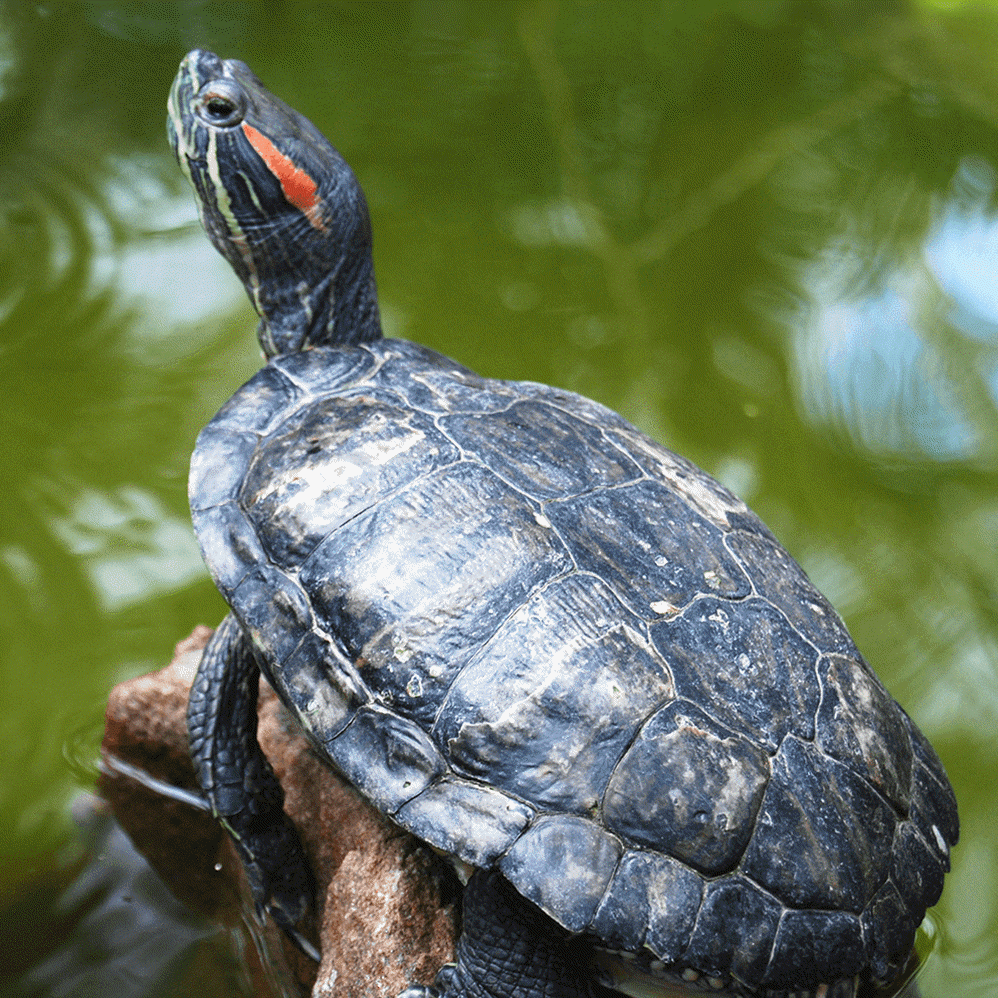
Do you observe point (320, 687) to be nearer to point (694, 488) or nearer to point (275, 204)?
point (694, 488)

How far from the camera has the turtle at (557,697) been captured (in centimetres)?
133

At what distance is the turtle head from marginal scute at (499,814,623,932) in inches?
51.4

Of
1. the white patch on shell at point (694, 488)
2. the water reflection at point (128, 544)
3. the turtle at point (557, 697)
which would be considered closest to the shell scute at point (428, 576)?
the turtle at point (557, 697)

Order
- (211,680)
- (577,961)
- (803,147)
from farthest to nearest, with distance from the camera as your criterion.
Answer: (803,147), (211,680), (577,961)

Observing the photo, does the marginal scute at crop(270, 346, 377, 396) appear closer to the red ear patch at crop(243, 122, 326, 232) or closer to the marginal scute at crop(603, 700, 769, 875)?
the red ear patch at crop(243, 122, 326, 232)

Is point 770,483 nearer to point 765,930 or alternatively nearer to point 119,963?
point 765,930

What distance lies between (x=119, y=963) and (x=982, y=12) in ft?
16.4

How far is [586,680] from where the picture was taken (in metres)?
1.40

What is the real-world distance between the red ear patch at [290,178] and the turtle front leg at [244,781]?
0.91 metres

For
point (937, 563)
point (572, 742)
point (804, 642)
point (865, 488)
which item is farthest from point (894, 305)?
point (572, 742)

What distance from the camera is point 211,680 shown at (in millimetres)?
1878

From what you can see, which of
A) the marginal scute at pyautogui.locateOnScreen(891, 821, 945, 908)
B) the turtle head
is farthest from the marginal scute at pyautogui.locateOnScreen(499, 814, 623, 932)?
the turtle head

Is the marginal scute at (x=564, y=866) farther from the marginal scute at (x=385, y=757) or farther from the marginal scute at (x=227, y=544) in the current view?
the marginal scute at (x=227, y=544)

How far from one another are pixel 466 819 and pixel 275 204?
1.40 metres
